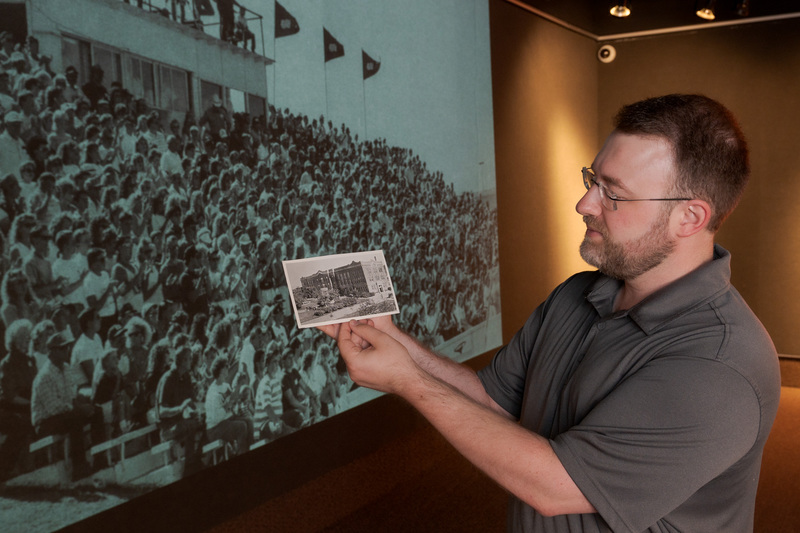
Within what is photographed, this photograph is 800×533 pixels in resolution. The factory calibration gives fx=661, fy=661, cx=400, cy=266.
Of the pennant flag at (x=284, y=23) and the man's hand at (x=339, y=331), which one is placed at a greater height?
the pennant flag at (x=284, y=23)

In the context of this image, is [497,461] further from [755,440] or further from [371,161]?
[371,161]

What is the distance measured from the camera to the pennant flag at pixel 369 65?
3.50m

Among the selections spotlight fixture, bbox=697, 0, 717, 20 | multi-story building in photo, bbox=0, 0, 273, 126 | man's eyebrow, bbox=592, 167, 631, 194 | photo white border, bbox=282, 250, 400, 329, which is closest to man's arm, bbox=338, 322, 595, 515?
photo white border, bbox=282, 250, 400, 329

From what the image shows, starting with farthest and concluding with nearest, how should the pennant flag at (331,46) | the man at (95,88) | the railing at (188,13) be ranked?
the pennant flag at (331,46) → the railing at (188,13) → the man at (95,88)

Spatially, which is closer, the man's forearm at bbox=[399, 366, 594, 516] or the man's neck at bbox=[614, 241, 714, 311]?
the man's forearm at bbox=[399, 366, 594, 516]

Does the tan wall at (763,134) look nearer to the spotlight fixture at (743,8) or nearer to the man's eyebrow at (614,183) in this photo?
the spotlight fixture at (743,8)

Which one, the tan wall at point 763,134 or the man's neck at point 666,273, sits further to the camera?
the tan wall at point 763,134

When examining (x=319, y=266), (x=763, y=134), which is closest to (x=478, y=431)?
(x=319, y=266)

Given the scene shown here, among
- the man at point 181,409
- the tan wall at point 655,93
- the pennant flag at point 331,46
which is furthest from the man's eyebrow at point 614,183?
the tan wall at point 655,93

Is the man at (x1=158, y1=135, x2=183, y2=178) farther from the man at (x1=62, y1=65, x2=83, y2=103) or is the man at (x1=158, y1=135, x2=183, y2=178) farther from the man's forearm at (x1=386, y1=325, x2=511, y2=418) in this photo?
the man's forearm at (x1=386, y1=325, x2=511, y2=418)

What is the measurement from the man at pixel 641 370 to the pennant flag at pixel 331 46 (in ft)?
6.90

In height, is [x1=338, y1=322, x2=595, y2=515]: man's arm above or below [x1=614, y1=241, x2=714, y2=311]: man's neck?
below

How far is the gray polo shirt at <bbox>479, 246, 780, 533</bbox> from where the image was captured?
3.55 ft

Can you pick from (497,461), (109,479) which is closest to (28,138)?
(109,479)
